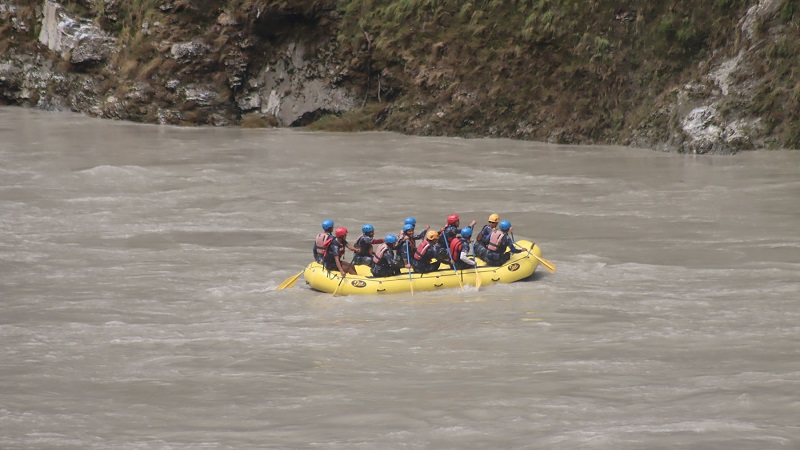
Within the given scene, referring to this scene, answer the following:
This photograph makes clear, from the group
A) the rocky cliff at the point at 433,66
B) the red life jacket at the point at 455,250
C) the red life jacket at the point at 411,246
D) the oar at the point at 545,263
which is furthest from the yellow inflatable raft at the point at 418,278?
the rocky cliff at the point at 433,66

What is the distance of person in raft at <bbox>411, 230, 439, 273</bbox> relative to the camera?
1389cm

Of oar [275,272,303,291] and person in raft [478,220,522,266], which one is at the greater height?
person in raft [478,220,522,266]

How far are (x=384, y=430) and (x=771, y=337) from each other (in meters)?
4.60

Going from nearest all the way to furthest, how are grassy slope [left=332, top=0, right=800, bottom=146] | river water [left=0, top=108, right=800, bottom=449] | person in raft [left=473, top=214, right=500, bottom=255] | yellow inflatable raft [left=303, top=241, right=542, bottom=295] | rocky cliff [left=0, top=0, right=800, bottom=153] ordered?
river water [left=0, top=108, right=800, bottom=449]
yellow inflatable raft [left=303, top=241, right=542, bottom=295]
person in raft [left=473, top=214, right=500, bottom=255]
rocky cliff [left=0, top=0, right=800, bottom=153]
grassy slope [left=332, top=0, right=800, bottom=146]

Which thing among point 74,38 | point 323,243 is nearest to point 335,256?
point 323,243

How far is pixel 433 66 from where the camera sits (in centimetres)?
2897

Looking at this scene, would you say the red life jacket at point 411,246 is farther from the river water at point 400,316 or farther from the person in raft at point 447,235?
the river water at point 400,316

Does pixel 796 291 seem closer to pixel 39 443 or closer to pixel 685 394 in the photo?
pixel 685 394

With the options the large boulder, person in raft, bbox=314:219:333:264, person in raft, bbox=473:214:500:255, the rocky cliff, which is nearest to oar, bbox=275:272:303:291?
person in raft, bbox=314:219:333:264

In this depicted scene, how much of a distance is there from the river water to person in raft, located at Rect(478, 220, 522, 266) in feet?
1.95

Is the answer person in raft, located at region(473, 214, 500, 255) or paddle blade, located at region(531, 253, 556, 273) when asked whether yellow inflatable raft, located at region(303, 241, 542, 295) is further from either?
person in raft, located at region(473, 214, 500, 255)

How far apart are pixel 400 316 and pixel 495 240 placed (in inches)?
84.4

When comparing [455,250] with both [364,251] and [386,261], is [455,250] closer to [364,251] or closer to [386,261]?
[386,261]

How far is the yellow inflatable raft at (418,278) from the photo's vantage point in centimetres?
1376
